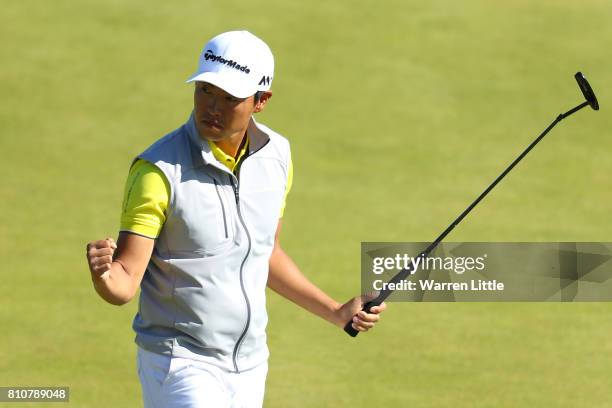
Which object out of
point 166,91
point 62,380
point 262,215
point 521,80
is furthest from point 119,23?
point 262,215

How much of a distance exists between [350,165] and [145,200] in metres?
7.42

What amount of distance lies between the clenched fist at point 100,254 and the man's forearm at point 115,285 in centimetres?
7

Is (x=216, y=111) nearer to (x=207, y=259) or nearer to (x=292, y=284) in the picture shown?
(x=207, y=259)

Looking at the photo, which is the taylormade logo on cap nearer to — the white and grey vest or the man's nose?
the man's nose

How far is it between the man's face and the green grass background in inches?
136

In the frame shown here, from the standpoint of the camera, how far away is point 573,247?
1048 centimetres

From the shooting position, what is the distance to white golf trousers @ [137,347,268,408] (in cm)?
479

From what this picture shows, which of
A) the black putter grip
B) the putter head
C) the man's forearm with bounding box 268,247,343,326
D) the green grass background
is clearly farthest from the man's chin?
the green grass background

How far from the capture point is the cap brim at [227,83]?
465cm

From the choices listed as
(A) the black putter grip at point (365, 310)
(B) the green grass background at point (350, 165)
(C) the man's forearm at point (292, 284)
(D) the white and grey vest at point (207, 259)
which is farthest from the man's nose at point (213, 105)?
(B) the green grass background at point (350, 165)

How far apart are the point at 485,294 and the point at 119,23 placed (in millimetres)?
5813

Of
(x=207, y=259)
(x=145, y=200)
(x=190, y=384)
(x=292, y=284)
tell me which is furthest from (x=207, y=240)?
(x=292, y=284)

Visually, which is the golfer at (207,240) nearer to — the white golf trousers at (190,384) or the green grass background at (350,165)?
the white golf trousers at (190,384)

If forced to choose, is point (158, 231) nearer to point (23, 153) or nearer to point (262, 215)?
point (262, 215)
